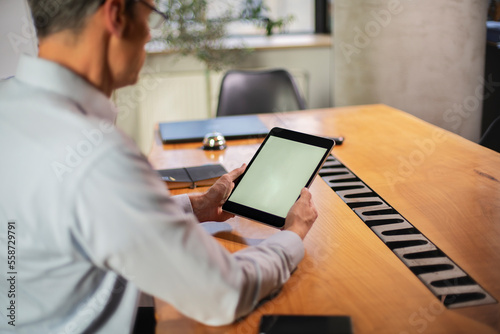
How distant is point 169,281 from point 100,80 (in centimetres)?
37

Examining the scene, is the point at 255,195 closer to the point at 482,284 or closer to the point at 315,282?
the point at 315,282

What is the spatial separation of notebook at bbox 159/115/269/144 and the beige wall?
4.08 feet

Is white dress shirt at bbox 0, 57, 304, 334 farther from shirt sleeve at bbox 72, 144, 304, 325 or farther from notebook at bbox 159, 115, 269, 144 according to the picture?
notebook at bbox 159, 115, 269, 144

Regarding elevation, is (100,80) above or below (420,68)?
above

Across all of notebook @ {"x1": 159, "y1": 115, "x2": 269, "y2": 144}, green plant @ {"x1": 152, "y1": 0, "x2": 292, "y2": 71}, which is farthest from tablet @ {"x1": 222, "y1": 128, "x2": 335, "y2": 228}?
green plant @ {"x1": 152, "y1": 0, "x2": 292, "y2": 71}

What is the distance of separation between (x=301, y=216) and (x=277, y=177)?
21cm

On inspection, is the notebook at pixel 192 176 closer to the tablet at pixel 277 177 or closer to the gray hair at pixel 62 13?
the tablet at pixel 277 177

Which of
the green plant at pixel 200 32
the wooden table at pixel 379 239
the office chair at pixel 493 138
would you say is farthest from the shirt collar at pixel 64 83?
the green plant at pixel 200 32

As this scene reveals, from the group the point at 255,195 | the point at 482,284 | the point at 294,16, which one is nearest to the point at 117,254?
the point at 255,195

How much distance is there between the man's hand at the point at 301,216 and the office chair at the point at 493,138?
109 centimetres

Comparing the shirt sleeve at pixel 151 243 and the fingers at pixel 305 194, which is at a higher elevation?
the shirt sleeve at pixel 151 243

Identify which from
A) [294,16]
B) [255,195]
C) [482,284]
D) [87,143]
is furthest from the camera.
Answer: [294,16]

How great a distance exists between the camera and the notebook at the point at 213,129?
223cm

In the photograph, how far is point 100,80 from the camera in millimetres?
935
